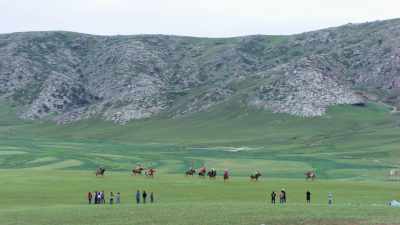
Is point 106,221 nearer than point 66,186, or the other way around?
point 106,221

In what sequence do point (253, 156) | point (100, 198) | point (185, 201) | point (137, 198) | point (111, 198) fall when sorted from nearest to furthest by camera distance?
point (137, 198)
point (111, 198)
point (100, 198)
point (185, 201)
point (253, 156)

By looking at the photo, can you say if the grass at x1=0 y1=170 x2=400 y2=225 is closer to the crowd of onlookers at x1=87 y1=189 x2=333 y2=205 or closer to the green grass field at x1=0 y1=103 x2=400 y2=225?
the green grass field at x1=0 y1=103 x2=400 y2=225

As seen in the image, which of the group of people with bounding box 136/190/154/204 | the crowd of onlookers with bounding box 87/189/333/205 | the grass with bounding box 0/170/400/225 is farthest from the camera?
the group of people with bounding box 136/190/154/204

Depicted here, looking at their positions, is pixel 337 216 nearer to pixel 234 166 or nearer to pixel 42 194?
pixel 42 194

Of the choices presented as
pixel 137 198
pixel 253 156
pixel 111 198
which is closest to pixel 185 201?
pixel 137 198

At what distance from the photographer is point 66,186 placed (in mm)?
83375

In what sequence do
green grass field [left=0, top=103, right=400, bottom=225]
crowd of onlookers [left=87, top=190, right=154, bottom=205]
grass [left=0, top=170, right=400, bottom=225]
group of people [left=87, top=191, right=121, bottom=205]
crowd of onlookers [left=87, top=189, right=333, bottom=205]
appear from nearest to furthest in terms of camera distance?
grass [left=0, top=170, right=400, bottom=225], green grass field [left=0, top=103, right=400, bottom=225], crowd of onlookers [left=87, top=189, right=333, bottom=205], crowd of onlookers [left=87, top=190, right=154, bottom=205], group of people [left=87, top=191, right=121, bottom=205]

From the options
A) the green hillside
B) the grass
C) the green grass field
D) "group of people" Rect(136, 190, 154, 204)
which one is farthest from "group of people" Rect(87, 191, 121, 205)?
the green hillside

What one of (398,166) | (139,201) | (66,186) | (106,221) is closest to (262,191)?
(139,201)

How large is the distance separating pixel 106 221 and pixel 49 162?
270 ft

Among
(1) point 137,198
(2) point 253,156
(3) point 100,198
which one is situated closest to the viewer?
(1) point 137,198

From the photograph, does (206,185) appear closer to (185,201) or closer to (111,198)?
(185,201)

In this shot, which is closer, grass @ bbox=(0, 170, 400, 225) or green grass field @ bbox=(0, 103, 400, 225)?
grass @ bbox=(0, 170, 400, 225)

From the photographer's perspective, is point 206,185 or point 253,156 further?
point 253,156
